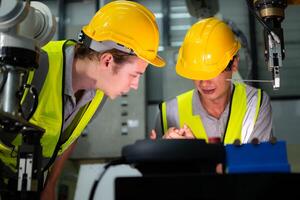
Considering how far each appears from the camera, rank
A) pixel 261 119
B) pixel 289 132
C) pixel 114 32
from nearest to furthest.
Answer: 1. pixel 114 32
2. pixel 261 119
3. pixel 289 132

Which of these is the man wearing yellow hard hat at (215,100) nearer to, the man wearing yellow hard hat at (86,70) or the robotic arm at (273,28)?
the man wearing yellow hard hat at (86,70)

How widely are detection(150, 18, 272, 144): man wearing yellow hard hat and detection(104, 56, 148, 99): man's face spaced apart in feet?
0.67

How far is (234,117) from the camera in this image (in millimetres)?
1629

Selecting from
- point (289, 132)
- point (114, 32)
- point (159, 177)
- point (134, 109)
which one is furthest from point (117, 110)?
point (159, 177)

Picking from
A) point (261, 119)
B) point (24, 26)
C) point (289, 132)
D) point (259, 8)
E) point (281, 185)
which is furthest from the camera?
point (289, 132)

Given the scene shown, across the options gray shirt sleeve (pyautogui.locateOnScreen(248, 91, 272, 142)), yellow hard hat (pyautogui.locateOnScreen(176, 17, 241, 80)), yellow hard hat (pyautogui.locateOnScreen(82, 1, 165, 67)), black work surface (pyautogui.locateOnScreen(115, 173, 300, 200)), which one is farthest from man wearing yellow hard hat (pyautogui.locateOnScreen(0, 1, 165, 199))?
black work surface (pyautogui.locateOnScreen(115, 173, 300, 200))

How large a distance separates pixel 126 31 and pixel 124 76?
0.59 ft

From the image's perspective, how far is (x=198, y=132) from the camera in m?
1.66

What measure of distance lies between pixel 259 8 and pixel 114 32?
508 millimetres

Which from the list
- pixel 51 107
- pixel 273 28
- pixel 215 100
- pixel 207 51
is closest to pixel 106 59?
pixel 51 107

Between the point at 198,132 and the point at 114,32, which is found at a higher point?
the point at 114,32

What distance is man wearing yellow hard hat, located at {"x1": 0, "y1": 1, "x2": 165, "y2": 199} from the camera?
1376 mm

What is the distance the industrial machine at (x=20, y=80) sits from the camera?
81cm

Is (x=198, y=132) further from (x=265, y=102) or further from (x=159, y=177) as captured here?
(x=159, y=177)
